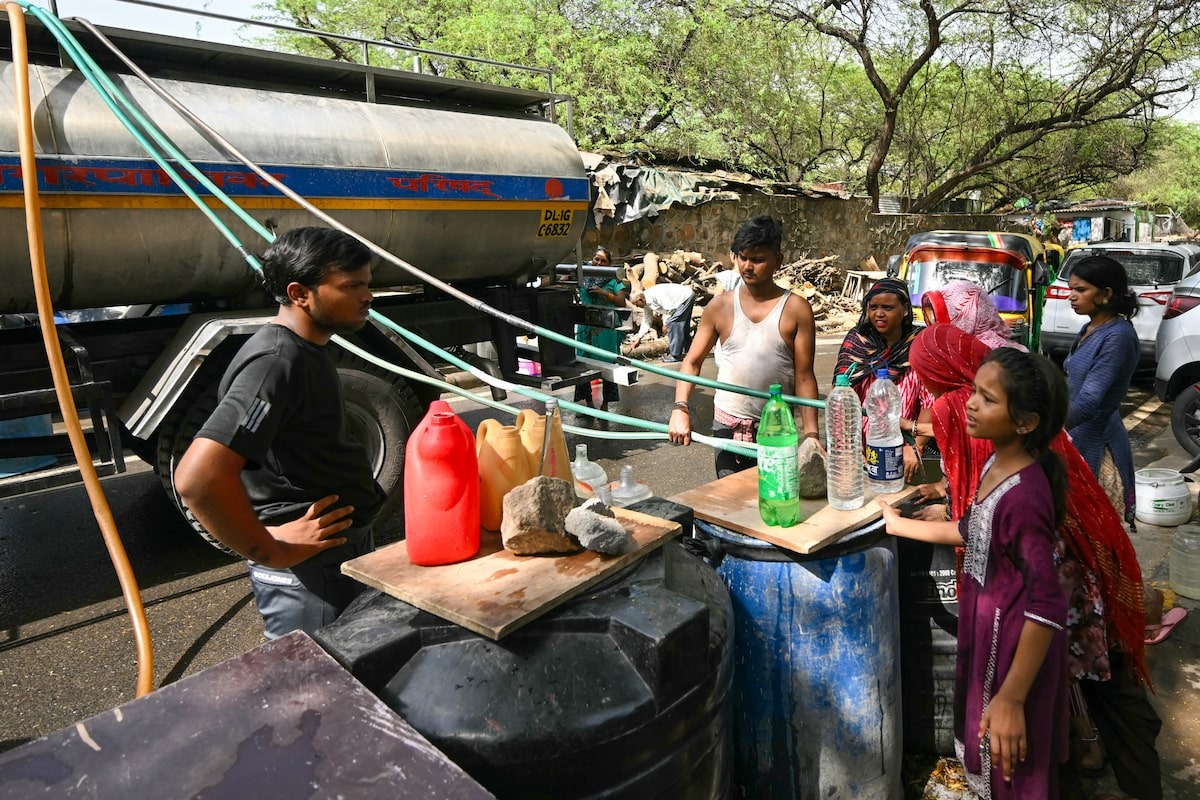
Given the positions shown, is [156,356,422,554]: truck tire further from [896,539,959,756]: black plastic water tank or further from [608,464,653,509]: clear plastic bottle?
[896,539,959,756]: black plastic water tank

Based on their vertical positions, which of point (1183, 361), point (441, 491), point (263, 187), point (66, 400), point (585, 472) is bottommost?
point (1183, 361)

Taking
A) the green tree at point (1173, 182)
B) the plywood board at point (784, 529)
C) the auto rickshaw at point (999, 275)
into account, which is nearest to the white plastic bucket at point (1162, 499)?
the plywood board at point (784, 529)

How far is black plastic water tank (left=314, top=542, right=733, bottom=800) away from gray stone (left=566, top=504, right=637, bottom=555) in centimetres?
10

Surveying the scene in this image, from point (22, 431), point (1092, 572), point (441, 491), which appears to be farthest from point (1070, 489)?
point (22, 431)

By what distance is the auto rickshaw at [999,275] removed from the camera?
8.16 m

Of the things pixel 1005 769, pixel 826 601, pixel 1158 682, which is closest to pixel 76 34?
pixel 826 601

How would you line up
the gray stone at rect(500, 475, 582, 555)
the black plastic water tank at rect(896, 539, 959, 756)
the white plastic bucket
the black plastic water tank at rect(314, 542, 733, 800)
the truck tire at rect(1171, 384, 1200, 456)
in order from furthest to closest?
the truck tire at rect(1171, 384, 1200, 456), the white plastic bucket, the black plastic water tank at rect(896, 539, 959, 756), the gray stone at rect(500, 475, 582, 555), the black plastic water tank at rect(314, 542, 733, 800)

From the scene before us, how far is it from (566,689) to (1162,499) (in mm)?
4649

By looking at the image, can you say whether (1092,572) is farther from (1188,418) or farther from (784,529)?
(1188,418)

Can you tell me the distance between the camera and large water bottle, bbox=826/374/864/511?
7.09ft

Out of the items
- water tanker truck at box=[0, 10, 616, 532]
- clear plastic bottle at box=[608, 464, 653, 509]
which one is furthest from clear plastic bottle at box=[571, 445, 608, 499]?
water tanker truck at box=[0, 10, 616, 532]

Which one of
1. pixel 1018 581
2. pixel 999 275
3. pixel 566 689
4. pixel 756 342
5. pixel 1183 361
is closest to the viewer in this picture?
pixel 566 689

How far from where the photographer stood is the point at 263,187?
4332 mm

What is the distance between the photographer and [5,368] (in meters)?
3.92
